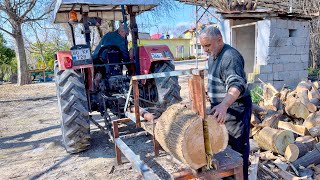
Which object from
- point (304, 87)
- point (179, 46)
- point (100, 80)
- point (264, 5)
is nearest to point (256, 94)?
point (304, 87)

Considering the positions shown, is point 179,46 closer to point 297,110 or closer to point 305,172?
point 297,110

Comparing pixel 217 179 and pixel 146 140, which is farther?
pixel 146 140

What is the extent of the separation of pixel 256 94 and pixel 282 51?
5.75 ft

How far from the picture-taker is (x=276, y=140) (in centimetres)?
367

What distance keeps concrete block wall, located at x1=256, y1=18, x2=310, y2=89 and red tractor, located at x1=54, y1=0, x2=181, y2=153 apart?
381 centimetres

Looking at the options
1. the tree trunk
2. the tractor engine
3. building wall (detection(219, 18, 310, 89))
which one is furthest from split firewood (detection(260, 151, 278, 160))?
the tree trunk

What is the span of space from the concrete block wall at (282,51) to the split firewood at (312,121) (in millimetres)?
3208

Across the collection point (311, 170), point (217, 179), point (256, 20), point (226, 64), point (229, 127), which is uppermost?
point (256, 20)

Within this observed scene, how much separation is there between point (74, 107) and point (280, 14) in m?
5.80

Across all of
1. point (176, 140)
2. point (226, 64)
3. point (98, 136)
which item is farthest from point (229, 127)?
point (98, 136)

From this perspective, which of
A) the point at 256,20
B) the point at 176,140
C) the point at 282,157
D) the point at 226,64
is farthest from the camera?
the point at 256,20

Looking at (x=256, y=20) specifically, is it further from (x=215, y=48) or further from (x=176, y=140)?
(x=176, y=140)

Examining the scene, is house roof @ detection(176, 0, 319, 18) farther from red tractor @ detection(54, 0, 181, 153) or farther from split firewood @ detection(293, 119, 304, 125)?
red tractor @ detection(54, 0, 181, 153)

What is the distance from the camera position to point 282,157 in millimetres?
3688
